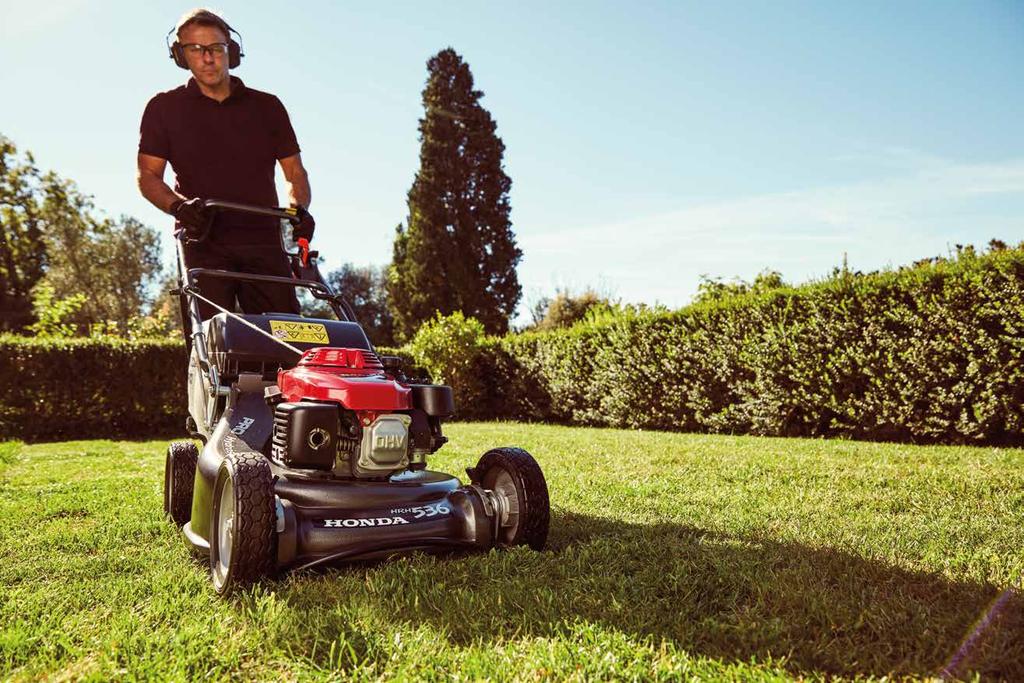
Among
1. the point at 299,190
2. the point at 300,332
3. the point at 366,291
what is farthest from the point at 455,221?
the point at 300,332

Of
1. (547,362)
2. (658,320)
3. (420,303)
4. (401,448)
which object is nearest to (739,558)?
(401,448)

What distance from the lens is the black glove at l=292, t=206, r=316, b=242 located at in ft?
12.9

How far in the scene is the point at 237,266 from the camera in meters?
4.01

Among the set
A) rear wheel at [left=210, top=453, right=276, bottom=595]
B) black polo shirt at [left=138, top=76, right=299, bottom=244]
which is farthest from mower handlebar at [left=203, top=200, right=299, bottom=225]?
rear wheel at [left=210, top=453, right=276, bottom=595]

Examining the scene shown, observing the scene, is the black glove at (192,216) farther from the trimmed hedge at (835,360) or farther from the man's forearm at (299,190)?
the trimmed hedge at (835,360)

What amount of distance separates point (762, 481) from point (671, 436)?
3842 millimetres

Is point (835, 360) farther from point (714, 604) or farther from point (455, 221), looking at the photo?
point (455, 221)

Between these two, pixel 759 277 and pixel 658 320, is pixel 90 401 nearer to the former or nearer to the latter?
pixel 658 320

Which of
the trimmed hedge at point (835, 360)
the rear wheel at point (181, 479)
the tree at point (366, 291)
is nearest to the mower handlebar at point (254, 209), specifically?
the rear wheel at point (181, 479)

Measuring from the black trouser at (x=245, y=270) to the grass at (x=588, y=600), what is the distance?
4.05 ft

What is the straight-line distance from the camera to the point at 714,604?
2.48m

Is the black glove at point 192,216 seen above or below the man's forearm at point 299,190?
below

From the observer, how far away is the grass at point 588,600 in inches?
80.7

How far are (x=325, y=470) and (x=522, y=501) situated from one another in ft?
2.62
